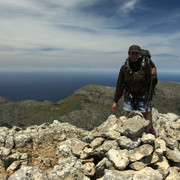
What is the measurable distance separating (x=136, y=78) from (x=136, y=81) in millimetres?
248

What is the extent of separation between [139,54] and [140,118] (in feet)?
15.0

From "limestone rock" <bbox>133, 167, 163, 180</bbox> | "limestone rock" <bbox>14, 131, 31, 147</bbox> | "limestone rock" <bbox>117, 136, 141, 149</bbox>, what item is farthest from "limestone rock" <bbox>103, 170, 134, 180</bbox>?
"limestone rock" <bbox>14, 131, 31, 147</bbox>

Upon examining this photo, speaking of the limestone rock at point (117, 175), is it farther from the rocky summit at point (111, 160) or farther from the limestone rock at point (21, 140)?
the limestone rock at point (21, 140)

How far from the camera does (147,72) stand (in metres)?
11.2

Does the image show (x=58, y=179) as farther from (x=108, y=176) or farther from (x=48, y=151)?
(x=48, y=151)

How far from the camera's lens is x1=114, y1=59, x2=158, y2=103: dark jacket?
11.2 m

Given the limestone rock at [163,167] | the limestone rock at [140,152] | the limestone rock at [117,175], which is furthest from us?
the limestone rock at [140,152]

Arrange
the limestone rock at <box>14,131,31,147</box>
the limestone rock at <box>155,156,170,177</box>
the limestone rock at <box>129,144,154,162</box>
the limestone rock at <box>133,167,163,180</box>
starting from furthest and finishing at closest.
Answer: the limestone rock at <box>14,131,31,147</box> < the limestone rock at <box>129,144,154,162</box> < the limestone rock at <box>155,156,170,177</box> < the limestone rock at <box>133,167,163,180</box>

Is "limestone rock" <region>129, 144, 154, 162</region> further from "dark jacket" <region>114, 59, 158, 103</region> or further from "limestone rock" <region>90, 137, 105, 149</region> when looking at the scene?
"dark jacket" <region>114, 59, 158, 103</region>

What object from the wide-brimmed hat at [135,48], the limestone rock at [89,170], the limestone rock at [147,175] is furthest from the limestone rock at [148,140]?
the wide-brimmed hat at [135,48]

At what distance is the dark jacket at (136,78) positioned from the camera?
11250mm

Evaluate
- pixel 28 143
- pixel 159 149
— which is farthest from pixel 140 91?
pixel 28 143

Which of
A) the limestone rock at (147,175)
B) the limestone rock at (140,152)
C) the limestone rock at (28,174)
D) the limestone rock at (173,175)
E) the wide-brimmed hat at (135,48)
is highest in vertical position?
the wide-brimmed hat at (135,48)

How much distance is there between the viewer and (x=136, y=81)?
1156cm
